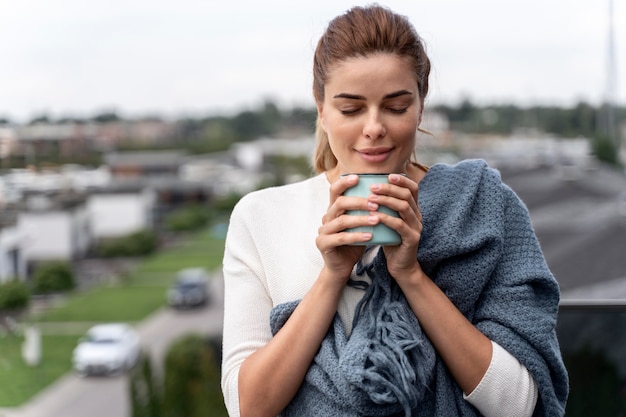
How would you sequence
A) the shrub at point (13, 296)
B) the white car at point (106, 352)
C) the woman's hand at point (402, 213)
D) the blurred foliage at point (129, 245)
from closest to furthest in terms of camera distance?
1. the woman's hand at point (402, 213)
2. the shrub at point (13, 296)
3. the white car at point (106, 352)
4. the blurred foliage at point (129, 245)

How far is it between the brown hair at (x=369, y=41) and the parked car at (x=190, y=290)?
894 inches

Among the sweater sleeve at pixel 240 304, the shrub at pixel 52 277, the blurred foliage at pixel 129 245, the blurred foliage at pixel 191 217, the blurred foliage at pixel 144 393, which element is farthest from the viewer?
the blurred foliage at pixel 191 217

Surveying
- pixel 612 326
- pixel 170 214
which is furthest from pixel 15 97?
pixel 612 326

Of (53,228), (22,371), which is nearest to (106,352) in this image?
(22,371)

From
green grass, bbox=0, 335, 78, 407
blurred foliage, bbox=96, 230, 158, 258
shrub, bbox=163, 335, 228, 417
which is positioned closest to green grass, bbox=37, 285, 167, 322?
green grass, bbox=0, 335, 78, 407

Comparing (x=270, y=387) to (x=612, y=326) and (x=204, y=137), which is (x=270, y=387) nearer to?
(x=612, y=326)

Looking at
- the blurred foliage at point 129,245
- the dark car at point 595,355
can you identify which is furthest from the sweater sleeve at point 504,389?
the blurred foliage at point 129,245

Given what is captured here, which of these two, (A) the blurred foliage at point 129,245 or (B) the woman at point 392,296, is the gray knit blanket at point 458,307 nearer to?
(B) the woman at point 392,296

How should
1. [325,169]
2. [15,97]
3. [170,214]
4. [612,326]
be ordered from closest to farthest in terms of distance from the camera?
[325,169]
[612,326]
[15,97]
[170,214]

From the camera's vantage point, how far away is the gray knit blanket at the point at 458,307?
744 millimetres

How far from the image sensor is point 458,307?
80cm

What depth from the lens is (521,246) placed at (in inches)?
32.2

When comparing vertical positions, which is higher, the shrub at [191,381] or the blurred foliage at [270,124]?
the blurred foliage at [270,124]

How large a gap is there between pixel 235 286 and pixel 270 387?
0.43 feet
